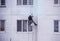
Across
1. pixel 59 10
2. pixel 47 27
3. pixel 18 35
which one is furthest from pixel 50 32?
pixel 18 35

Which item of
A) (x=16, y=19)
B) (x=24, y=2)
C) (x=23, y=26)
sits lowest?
(x=23, y=26)

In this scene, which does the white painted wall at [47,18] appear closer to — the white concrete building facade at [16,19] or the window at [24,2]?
the white concrete building facade at [16,19]

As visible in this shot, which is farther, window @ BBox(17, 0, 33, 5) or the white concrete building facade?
window @ BBox(17, 0, 33, 5)

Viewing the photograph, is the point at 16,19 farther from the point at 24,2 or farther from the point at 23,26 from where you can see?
the point at 24,2

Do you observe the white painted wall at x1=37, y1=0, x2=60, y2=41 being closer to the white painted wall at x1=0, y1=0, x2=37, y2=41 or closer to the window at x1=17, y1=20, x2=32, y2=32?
the white painted wall at x1=0, y1=0, x2=37, y2=41

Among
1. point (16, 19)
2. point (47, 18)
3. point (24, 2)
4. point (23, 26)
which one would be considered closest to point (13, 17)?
point (16, 19)

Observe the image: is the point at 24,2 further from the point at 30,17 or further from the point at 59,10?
the point at 59,10

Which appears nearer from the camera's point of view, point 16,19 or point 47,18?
point 47,18

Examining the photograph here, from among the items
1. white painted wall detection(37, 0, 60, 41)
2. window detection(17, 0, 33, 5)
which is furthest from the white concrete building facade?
white painted wall detection(37, 0, 60, 41)

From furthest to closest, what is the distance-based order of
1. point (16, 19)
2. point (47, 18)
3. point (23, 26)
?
1. point (23, 26)
2. point (16, 19)
3. point (47, 18)

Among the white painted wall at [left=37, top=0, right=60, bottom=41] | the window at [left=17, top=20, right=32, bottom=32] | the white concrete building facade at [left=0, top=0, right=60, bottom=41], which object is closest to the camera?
the white painted wall at [left=37, top=0, right=60, bottom=41]

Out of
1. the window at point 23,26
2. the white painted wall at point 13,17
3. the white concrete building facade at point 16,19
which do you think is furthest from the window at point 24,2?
the window at point 23,26

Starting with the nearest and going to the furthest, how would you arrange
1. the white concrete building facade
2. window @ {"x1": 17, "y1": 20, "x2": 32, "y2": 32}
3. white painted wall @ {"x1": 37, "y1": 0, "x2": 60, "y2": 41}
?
white painted wall @ {"x1": 37, "y1": 0, "x2": 60, "y2": 41}
the white concrete building facade
window @ {"x1": 17, "y1": 20, "x2": 32, "y2": 32}

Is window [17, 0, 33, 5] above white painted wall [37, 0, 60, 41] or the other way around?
above
